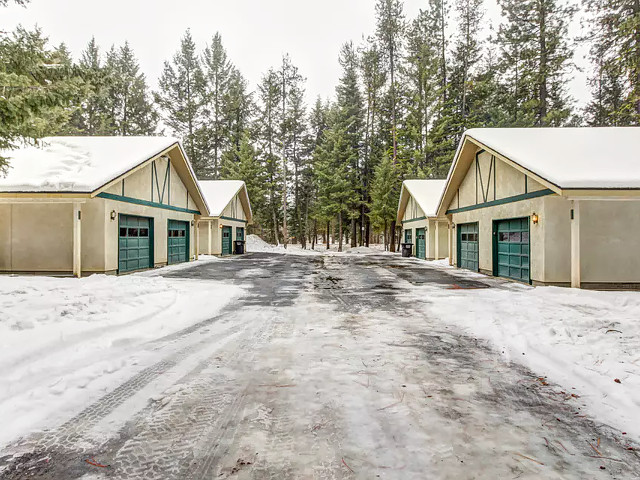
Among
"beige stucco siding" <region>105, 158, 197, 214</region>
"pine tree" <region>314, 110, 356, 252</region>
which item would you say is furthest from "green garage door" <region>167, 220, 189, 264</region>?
"pine tree" <region>314, 110, 356, 252</region>

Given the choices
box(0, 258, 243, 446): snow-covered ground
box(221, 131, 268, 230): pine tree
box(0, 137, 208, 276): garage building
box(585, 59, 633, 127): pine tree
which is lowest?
box(0, 258, 243, 446): snow-covered ground

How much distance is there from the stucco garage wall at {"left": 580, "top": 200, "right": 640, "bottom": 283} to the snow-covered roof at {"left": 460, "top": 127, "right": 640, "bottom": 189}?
757 mm

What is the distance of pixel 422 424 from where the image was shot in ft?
8.71

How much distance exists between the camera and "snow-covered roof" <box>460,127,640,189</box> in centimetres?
884

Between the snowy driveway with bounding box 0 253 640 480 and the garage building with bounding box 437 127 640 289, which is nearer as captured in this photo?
the snowy driveway with bounding box 0 253 640 480

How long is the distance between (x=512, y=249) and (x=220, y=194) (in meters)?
18.9

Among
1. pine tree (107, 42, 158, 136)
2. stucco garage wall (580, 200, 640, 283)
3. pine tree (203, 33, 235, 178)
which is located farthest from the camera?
pine tree (203, 33, 235, 178)

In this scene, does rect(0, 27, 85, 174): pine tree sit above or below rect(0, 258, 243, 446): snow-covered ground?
above

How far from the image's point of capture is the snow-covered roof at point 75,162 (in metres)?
10.4

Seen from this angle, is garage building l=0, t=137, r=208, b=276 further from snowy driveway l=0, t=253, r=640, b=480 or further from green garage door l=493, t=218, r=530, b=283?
green garage door l=493, t=218, r=530, b=283

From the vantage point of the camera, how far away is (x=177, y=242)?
56.6 ft

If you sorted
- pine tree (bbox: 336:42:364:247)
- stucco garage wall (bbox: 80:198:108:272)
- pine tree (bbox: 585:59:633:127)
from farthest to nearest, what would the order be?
pine tree (bbox: 336:42:364:247) < pine tree (bbox: 585:59:633:127) < stucco garage wall (bbox: 80:198:108:272)

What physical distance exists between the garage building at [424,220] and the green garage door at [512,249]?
6.84 metres

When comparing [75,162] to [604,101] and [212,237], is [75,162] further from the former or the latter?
[604,101]
